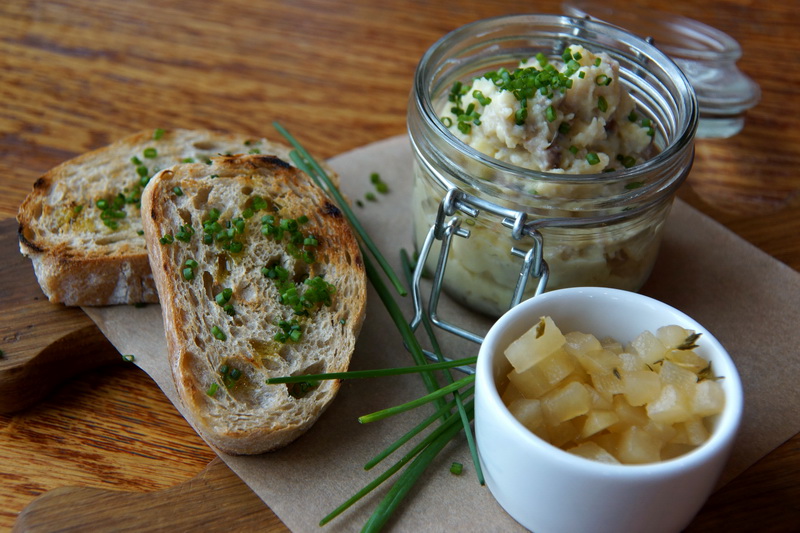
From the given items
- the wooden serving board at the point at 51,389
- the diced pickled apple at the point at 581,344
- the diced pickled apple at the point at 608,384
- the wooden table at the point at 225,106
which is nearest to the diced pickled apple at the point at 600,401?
the diced pickled apple at the point at 608,384

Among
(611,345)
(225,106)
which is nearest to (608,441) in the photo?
(611,345)

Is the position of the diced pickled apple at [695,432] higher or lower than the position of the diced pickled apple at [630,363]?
lower

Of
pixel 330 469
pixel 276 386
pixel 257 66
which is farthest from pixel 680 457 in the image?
pixel 257 66

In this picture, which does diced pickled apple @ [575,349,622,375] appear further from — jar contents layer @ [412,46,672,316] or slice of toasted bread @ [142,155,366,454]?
slice of toasted bread @ [142,155,366,454]

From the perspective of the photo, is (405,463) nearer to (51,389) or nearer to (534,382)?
(534,382)

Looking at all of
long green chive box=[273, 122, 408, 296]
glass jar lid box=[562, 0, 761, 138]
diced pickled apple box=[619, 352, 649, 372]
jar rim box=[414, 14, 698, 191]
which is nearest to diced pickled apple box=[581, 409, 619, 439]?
diced pickled apple box=[619, 352, 649, 372]

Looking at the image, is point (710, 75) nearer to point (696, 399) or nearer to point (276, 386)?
point (696, 399)

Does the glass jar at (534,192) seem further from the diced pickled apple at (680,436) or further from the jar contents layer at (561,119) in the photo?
the diced pickled apple at (680,436)

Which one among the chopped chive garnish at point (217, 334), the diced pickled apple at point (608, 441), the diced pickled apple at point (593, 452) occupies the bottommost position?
the chopped chive garnish at point (217, 334)
